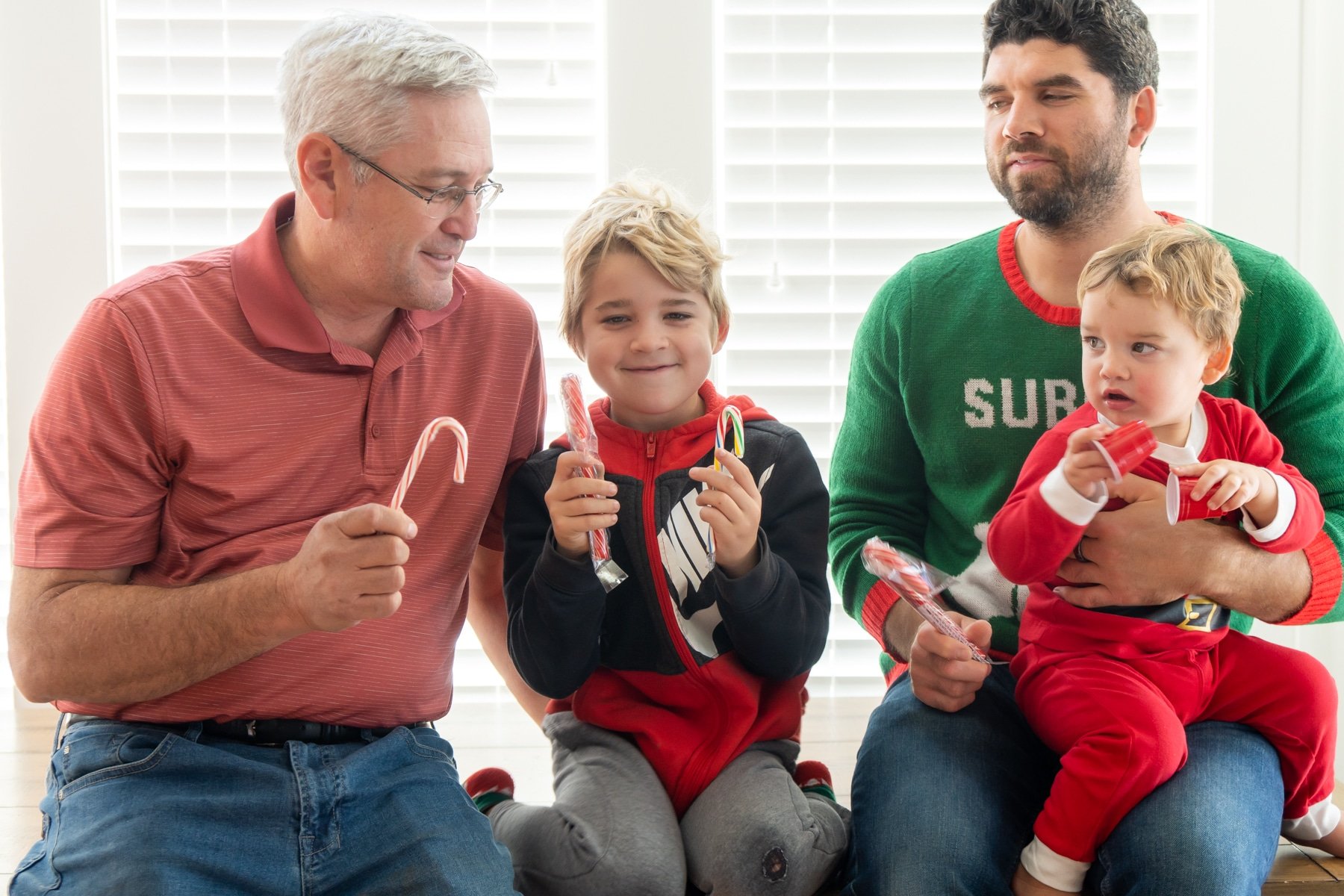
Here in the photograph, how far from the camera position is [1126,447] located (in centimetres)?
176

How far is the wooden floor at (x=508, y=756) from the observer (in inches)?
80.7

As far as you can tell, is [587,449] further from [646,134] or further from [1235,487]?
[646,134]

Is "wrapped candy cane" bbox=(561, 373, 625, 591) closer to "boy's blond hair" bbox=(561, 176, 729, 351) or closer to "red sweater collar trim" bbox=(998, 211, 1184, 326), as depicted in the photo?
"boy's blond hair" bbox=(561, 176, 729, 351)

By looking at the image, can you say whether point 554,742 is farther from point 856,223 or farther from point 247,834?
point 856,223

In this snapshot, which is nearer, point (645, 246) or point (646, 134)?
point (645, 246)

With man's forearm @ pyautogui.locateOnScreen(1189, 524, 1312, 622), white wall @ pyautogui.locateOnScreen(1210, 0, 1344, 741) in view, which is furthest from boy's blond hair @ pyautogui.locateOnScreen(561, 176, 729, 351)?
white wall @ pyautogui.locateOnScreen(1210, 0, 1344, 741)

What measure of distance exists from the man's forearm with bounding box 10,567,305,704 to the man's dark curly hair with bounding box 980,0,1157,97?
5.02 feet

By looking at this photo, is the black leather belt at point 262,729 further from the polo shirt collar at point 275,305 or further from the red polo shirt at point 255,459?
the polo shirt collar at point 275,305

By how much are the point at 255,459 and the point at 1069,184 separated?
56.9 inches

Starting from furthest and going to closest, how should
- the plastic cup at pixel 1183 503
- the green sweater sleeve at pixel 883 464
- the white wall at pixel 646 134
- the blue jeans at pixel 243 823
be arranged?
the white wall at pixel 646 134, the green sweater sleeve at pixel 883 464, the plastic cup at pixel 1183 503, the blue jeans at pixel 243 823

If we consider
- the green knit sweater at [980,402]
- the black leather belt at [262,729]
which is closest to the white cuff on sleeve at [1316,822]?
the green knit sweater at [980,402]

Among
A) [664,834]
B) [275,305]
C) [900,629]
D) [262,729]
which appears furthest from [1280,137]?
[262,729]

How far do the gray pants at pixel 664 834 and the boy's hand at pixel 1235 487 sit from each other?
79cm

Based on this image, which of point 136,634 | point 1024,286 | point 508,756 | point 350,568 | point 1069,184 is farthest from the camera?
point 508,756
